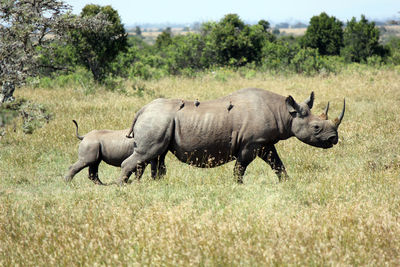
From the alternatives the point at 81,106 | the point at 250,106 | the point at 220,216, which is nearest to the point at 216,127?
the point at 250,106

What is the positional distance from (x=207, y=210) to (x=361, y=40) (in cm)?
3510

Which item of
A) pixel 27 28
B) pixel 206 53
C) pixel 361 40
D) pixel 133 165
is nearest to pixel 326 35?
pixel 361 40

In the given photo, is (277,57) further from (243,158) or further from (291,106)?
(243,158)

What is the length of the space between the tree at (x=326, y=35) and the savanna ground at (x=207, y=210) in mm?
32819

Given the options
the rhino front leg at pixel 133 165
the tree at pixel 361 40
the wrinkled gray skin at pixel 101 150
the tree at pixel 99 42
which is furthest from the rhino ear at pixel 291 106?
the tree at pixel 361 40

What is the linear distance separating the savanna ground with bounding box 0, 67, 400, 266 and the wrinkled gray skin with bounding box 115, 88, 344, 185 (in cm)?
47

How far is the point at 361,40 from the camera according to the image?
119 feet

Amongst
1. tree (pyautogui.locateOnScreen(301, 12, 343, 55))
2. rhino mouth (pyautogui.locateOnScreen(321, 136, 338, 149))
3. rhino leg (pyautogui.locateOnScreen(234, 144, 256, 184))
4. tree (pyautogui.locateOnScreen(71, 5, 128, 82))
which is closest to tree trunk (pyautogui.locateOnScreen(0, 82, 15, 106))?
rhino leg (pyautogui.locateOnScreen(234, 144, 256, 184))

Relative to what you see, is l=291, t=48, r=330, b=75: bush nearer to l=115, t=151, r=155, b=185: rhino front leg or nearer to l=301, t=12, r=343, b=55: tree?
l=115, t=151, r=155, b=185: rhino front leg

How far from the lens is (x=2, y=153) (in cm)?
945

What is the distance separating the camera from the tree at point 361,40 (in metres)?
36.1

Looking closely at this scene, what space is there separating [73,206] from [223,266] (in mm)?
2716

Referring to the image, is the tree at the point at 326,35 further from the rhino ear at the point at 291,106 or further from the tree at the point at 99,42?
the rhino ear at the point at 291,106

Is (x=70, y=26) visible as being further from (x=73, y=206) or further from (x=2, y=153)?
(x=73, y=206)
